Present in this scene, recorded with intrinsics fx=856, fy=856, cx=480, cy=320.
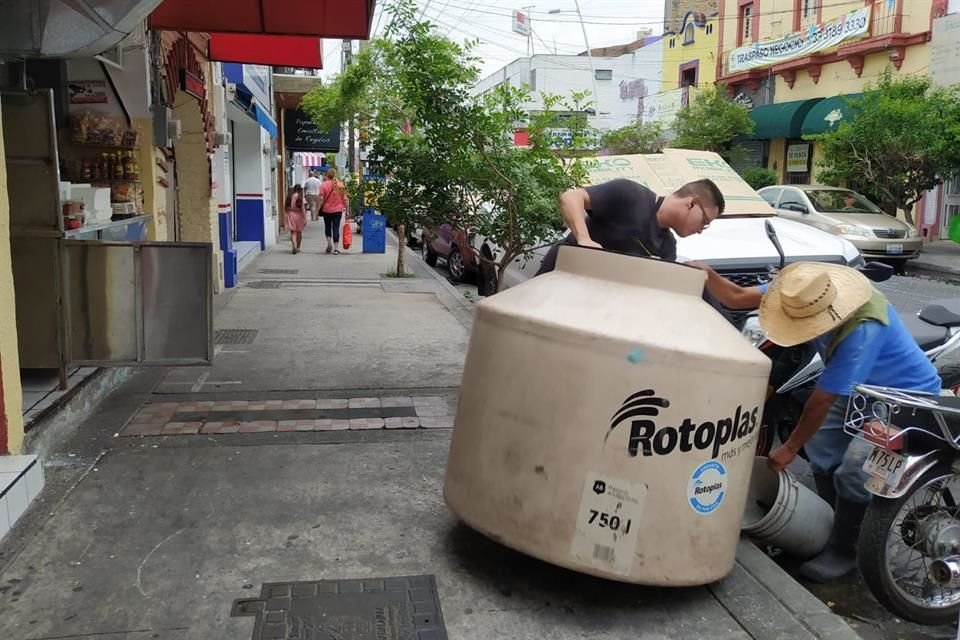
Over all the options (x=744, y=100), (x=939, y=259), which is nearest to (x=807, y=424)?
(x=939, y=259)

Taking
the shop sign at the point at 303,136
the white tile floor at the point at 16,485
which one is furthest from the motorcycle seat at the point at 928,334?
the shop sign at the point at 303,136

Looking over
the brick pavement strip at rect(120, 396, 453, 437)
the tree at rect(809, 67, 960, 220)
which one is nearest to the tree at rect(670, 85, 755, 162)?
the tree at rect(809, 67, 960, 220)

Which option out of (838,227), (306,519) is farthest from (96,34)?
(838,227)

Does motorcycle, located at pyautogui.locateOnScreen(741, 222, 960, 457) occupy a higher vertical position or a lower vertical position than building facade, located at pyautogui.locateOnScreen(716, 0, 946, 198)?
lower

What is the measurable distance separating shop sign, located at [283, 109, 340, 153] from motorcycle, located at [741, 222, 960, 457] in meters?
22.3

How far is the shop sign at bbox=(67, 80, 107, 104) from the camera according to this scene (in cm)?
718

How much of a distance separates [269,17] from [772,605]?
668 cm

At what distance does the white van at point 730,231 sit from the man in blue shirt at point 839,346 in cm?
227

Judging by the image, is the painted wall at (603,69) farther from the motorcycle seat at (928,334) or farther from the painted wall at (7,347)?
the painted wall at (7,347)

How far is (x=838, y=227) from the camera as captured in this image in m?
16.4

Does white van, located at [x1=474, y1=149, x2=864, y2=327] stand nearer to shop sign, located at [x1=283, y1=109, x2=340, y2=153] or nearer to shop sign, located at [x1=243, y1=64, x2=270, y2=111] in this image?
shop sign, located at [x1=243, y1=64, x2=270, y2=111]

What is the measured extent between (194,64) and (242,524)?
7.43 m

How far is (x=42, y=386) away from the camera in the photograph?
5.43 m

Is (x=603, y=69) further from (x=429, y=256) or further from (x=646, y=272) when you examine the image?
(x=646, y=272)
